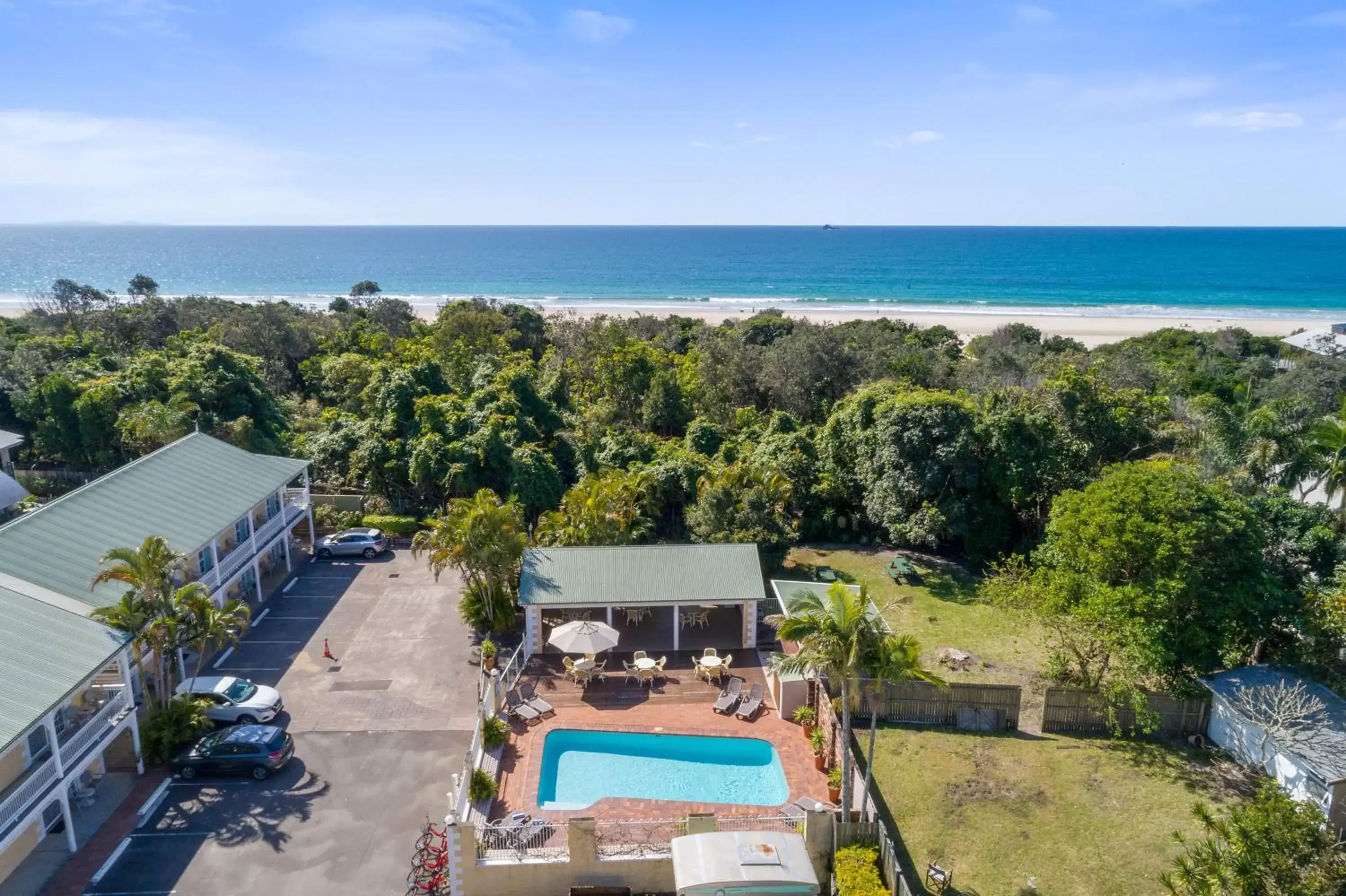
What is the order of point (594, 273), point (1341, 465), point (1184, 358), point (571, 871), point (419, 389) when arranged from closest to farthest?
point (571, 871), point (1341, 465), point (419, 389), point (1184, 358), point (594, 273)

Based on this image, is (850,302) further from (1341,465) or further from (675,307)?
(1341,465)

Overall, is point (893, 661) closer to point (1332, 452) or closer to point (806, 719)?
point (806, 719)

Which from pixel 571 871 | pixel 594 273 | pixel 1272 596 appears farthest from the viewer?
pixel 594 273

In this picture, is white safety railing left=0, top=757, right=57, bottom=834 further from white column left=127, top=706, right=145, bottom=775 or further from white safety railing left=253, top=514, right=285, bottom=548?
white safety railing left=253, top=514, right=285, bottom=548

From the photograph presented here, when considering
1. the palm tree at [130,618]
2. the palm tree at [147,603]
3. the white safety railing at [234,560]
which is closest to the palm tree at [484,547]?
the white safety railing at [234,560]

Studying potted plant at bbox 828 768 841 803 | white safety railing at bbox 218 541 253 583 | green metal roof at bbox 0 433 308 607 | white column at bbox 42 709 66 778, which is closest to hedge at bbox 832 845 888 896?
potted plant at bbox 828 768 841 803

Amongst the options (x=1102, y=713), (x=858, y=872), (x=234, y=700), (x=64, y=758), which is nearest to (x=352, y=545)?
(x=234, y=700)

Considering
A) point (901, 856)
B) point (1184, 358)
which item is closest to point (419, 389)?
point (901, 856)
